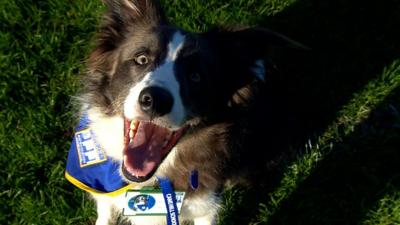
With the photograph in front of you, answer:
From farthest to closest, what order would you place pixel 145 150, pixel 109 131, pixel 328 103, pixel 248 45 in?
pixel 328 103 → pixel 109 131 → pixel 248 45 → pixel 145 150

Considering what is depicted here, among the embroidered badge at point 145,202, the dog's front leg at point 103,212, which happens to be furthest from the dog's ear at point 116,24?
the dog's front leg at point 103,212

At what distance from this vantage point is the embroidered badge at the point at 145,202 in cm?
318

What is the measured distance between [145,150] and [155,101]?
414 millimetres

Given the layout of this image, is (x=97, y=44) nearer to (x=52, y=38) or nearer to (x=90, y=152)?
(x=90, y=152)

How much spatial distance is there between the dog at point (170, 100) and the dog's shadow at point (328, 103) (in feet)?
2.07

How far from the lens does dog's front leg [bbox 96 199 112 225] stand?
360 centimetres

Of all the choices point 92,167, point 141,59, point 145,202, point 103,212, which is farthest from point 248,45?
point 103,212

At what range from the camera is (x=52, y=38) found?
14.3ft

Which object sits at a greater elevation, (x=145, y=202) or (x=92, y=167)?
(x=92, y=167)

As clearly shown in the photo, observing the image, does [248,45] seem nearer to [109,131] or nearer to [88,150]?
[109,131]

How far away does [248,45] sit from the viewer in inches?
118

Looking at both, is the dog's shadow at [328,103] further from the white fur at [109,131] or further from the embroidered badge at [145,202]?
the white fur at [109,131]

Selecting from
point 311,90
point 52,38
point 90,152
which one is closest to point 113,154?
point 90,152

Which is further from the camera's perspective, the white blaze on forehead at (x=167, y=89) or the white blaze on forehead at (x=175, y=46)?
the white blaze on forehead at (x=175, y=46)
